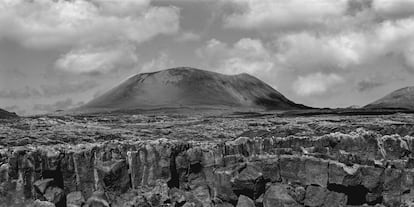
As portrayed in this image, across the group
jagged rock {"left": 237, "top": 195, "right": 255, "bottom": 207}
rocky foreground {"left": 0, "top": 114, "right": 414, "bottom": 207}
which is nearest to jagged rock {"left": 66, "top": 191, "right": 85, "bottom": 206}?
rocky foreground {"left": 0, "top": 114, "right": 414, "bottom": 207}

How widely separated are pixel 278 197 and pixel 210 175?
28.8 feet

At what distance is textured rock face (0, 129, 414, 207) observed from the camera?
40.6 meters

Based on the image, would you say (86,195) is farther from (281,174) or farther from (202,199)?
(281,174)

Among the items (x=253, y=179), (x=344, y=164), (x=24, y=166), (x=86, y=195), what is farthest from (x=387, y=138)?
(x=24, y=166)

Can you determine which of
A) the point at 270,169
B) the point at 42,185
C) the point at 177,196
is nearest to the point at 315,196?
the point at 270,169

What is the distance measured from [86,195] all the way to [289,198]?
18.4 metres

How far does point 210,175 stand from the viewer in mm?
48031

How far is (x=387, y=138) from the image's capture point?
55688 mm

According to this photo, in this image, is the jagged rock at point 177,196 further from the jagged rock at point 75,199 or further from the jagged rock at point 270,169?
the jagged rock at point 75,199

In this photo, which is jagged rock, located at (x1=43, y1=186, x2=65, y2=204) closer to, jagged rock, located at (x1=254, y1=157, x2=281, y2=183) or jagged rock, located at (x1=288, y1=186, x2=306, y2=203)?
jagged rock, located at (x1=254, y1=157, x2=281, y2=183)

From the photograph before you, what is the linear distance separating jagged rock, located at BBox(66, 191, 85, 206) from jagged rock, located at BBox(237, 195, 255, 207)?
13253mm

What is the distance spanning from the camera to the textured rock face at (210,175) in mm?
40562

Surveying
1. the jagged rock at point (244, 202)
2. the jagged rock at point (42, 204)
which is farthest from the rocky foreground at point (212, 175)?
the jagged rock at point (42, 204)

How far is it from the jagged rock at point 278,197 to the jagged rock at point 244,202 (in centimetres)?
124
